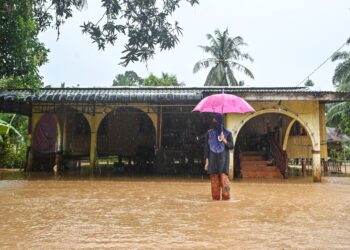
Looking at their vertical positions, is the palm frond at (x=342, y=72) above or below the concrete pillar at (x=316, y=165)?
above

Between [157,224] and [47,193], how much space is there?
483 cm

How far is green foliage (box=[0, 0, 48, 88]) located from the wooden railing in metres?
9.11

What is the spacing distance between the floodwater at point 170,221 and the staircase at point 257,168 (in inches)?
243

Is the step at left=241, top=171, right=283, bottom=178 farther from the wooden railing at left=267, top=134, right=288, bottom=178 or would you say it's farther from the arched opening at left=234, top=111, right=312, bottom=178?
the wooden railing at left=267, top=134, right=288, bottom=178

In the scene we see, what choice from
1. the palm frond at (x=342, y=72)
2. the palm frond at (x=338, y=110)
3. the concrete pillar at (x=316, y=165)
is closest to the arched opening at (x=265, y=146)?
the concrete pillar at (x=316, y=165)

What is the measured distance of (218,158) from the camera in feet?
27.2

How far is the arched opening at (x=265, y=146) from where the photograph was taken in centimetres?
1566

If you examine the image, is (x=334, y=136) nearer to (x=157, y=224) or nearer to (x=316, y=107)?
(x=316, y=107)

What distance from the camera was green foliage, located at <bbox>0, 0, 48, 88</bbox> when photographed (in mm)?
8555

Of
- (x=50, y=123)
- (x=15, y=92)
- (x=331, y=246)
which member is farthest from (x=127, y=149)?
(x=331, y=246)

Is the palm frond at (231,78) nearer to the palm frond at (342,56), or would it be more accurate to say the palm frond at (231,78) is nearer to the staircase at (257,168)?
the palm frond at (342,56)

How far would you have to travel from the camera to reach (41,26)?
8.85 m

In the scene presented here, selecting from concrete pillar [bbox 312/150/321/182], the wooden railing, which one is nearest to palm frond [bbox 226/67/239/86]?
the wooden railing

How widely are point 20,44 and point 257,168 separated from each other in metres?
9.95
